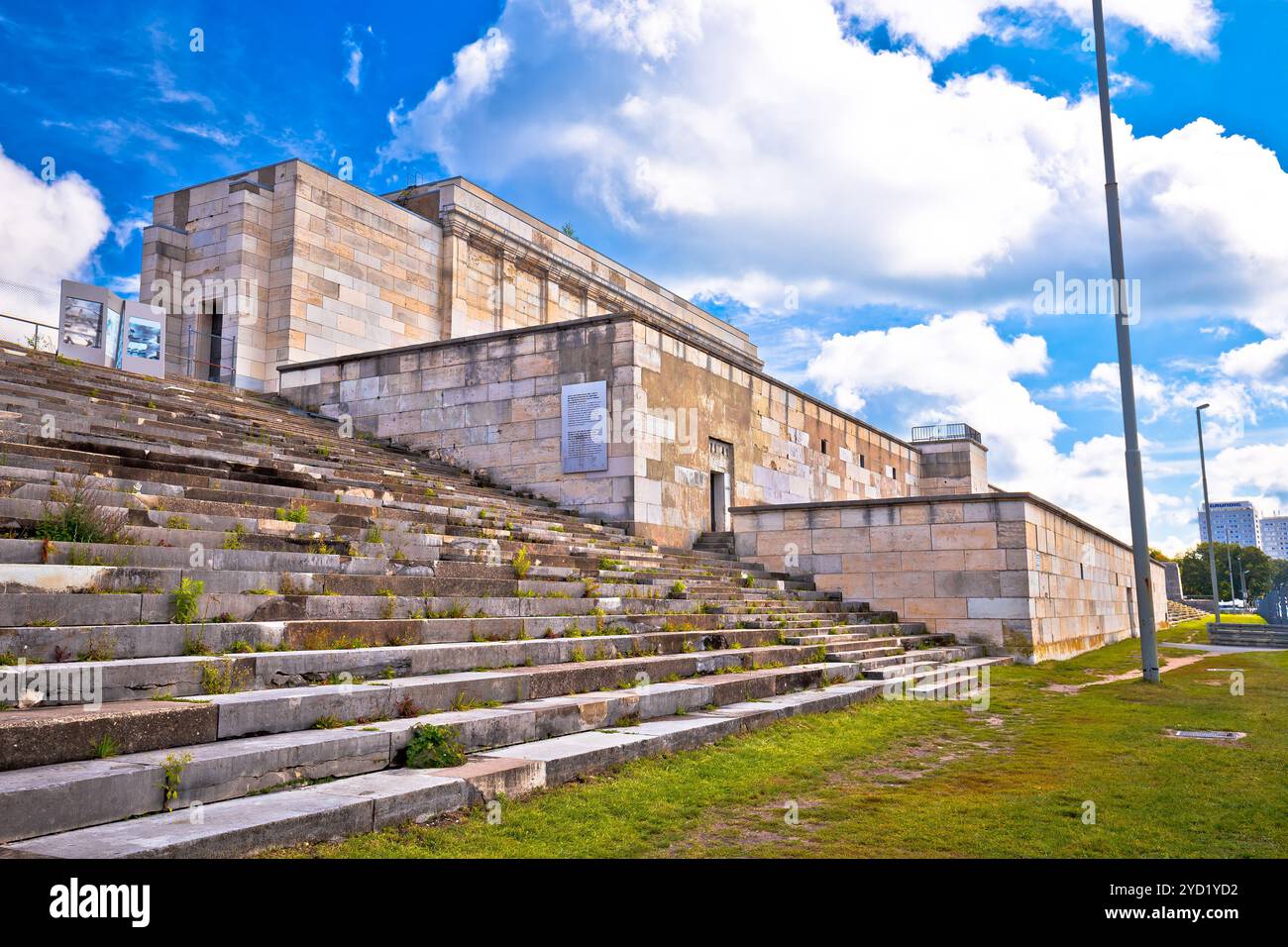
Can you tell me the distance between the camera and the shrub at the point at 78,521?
6.32 metres

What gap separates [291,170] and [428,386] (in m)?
8.16

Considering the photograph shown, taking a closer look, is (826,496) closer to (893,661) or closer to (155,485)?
(893,661)

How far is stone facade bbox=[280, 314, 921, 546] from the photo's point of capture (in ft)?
56.3

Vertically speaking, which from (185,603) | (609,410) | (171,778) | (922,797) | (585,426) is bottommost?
(922,797)

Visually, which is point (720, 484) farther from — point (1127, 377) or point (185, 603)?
point (185, 603)

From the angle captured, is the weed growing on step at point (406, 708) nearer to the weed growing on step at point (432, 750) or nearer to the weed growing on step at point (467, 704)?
the weed growing on step at point (467, 704)

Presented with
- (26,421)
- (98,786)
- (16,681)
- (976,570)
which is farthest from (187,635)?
(976,570)

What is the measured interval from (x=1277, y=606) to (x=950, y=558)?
16.1 metres

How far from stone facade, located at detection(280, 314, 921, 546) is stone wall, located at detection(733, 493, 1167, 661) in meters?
2.03

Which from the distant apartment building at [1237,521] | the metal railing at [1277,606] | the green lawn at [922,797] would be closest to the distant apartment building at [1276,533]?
the distant apartment building at [1237,521]

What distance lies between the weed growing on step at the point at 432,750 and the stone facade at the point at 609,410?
11.1 metres

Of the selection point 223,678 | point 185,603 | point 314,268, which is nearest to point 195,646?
point 185,603

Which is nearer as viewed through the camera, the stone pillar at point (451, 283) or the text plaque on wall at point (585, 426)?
the text plaque on wall at point (585, 426)

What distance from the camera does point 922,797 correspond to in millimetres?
5914
